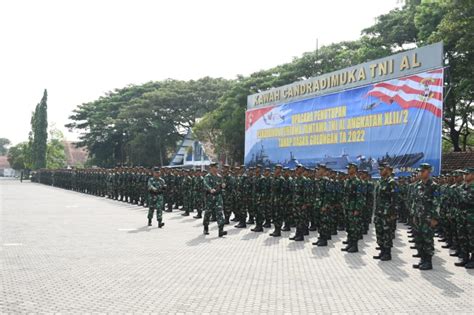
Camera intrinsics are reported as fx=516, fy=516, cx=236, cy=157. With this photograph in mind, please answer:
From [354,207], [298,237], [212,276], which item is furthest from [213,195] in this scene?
[212,276]

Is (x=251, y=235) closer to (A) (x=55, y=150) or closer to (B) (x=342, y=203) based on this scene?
(B) (x=342, y=203)

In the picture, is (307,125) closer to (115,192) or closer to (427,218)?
(115,192)

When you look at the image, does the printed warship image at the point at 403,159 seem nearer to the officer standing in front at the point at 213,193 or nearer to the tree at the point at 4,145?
the officer standing in front at the point at 213,193

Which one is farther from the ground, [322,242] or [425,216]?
[425,216]

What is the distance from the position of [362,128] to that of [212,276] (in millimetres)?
13537

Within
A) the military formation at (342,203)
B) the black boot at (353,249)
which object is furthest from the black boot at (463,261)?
the black boot at (353,249)

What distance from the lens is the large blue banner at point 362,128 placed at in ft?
54.1

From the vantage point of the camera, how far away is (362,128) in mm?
19625

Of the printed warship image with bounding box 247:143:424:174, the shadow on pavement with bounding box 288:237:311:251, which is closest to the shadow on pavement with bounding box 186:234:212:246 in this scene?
the shadow on pavement with bounding box 288:237:311:251

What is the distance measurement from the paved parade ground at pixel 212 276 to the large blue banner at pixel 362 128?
236 inches

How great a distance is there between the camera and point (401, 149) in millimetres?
17391

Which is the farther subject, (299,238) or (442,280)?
(299,238)

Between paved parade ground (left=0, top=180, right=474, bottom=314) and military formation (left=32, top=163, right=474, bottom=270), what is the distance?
39cm

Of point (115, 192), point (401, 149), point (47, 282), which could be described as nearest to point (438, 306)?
point (47, 282)
